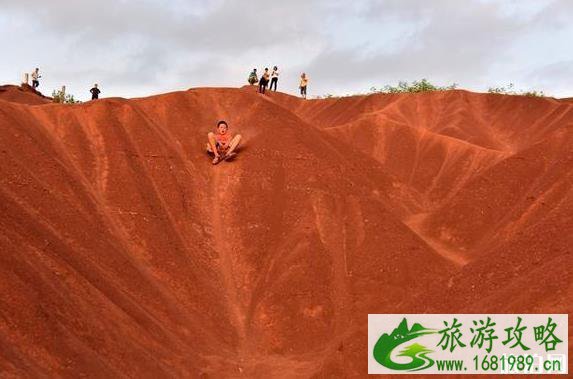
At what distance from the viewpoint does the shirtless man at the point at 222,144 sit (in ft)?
92.4

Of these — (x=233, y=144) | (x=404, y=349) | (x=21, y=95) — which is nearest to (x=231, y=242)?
(x=233, y=144)

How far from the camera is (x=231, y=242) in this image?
2470 cm

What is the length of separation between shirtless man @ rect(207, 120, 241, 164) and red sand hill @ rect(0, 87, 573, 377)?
44 centimetres

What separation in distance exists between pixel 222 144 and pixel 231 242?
5042mm

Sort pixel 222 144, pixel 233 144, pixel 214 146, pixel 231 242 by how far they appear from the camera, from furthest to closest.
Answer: pixel 222 144 < pixel 233 144 < pixel 214 146 < pixel 231 242

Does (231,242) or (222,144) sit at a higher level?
(222,144)

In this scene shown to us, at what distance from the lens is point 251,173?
27391mm

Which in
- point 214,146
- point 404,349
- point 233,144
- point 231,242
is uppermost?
point 233,144

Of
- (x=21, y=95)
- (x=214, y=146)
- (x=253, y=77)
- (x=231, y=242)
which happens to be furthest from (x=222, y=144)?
(x=21, y=95)

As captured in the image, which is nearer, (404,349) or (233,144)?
(404,349)

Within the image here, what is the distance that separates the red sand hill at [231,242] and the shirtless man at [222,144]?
442 millimetres

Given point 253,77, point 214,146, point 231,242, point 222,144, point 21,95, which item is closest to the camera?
point 231,242

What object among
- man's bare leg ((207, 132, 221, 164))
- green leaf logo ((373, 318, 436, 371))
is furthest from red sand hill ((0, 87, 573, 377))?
green leaf logo ((373, 318, 436, 371))

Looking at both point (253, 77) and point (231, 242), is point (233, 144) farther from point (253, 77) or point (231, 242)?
point (253, 77)
